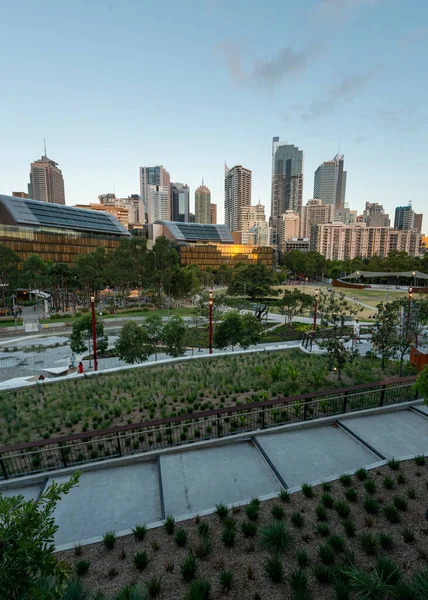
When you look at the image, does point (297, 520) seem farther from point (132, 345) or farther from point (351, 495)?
point (132, 345)

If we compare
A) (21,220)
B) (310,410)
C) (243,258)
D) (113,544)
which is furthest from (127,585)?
(243,258)

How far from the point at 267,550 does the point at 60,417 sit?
867cm

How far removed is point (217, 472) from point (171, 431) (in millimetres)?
1693

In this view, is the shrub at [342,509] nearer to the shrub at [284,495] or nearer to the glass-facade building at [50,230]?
the shrub at [284,495]

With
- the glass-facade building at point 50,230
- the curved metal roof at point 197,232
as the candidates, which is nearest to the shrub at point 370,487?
the glass-facade building at point 50,230

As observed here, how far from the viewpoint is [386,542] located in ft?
17.5

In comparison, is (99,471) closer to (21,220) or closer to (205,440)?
(205,440)

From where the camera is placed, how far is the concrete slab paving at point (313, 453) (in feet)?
24.9

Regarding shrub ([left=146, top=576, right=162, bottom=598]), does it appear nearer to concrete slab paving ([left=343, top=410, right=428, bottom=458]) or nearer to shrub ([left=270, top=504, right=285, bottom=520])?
shrub ([left=270, top=504, right=285, bottom=520])

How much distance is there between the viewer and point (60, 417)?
11.4 meters

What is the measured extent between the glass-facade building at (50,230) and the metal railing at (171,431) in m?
78.9

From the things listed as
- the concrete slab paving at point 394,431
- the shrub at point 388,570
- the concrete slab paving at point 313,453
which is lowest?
the concrete slab paving at point 313,453

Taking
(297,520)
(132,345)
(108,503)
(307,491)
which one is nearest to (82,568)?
(108,503)

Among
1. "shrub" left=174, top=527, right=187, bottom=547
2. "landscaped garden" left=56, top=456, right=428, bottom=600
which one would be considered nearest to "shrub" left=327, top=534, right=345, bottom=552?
"landscaped garden" left=56, top=456, right=428, bottom=600
